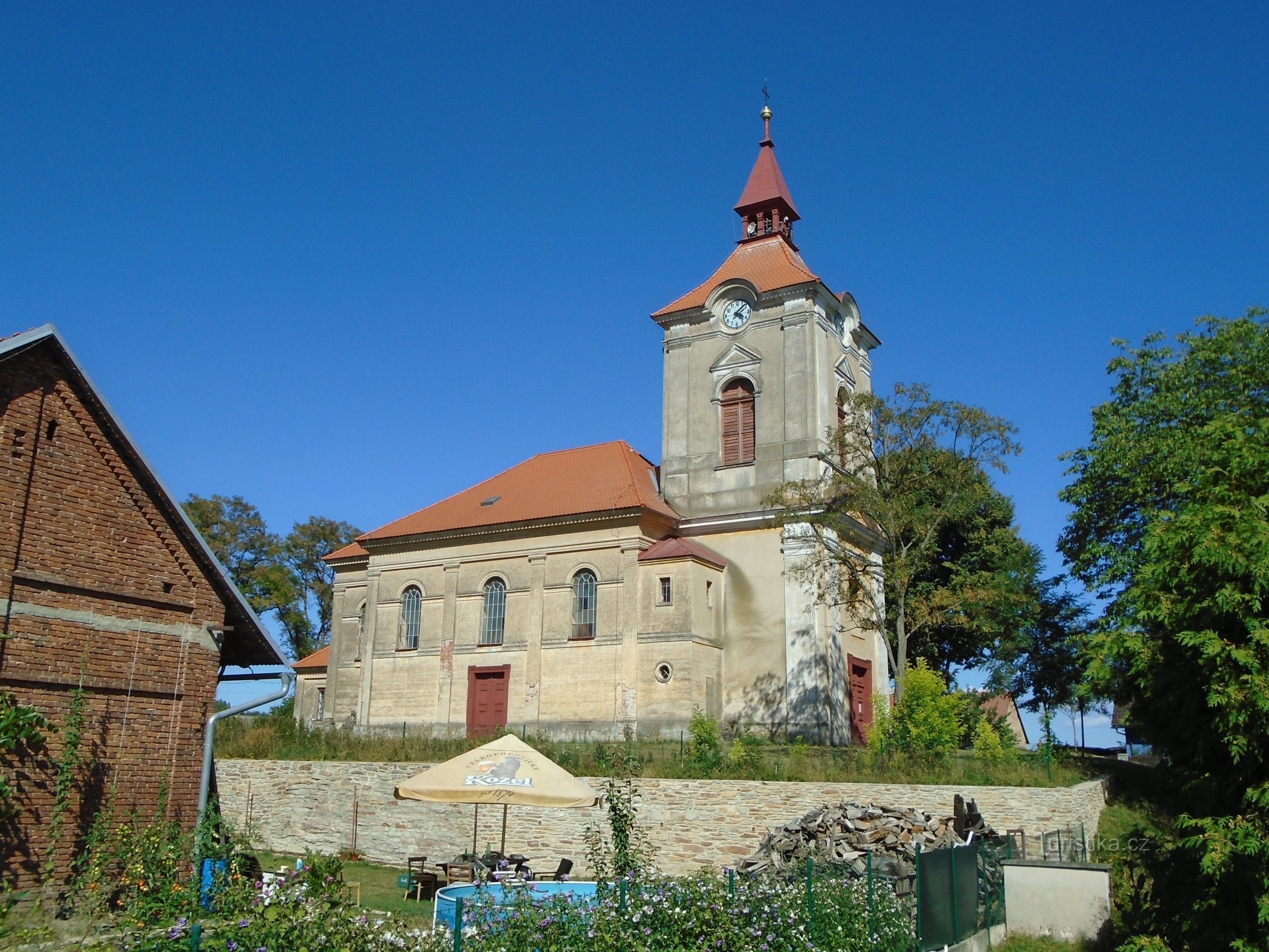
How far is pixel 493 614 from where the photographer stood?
1347 inches

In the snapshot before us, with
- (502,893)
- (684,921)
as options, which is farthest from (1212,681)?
(502,893)

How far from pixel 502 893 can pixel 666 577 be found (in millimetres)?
19739

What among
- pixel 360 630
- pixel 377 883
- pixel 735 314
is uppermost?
pixel 735 314

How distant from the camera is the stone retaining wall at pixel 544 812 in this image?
20484 millimetres

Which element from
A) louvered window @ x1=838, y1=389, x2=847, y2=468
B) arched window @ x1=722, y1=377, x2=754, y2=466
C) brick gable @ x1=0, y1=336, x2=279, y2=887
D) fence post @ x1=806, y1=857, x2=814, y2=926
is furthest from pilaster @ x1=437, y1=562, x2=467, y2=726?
fence post @ x1=806, y1=857, x2=814, y2=926

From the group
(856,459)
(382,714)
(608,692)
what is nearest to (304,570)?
(382,714)

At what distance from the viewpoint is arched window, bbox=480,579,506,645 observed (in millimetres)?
33938

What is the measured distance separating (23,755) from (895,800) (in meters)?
15.1

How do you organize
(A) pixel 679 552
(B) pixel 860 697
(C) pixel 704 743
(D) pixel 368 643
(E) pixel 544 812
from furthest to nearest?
(D) pixel 368 643, (B) pixel 860 697, (A) pixel 679 552, (C) pixel 704 743, (E) pixel 544 812

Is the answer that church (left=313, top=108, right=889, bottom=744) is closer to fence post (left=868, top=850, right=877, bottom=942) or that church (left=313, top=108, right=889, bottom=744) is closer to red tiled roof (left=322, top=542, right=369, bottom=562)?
red tiled roof (left=322, top=542, right=369, bottom=562)

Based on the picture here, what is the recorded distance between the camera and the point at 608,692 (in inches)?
1234

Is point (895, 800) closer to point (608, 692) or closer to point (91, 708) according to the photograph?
point (608, 692)

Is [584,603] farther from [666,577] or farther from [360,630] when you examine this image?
[360,630]

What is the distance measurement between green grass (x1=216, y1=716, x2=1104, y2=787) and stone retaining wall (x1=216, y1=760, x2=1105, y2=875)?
0.58 m
